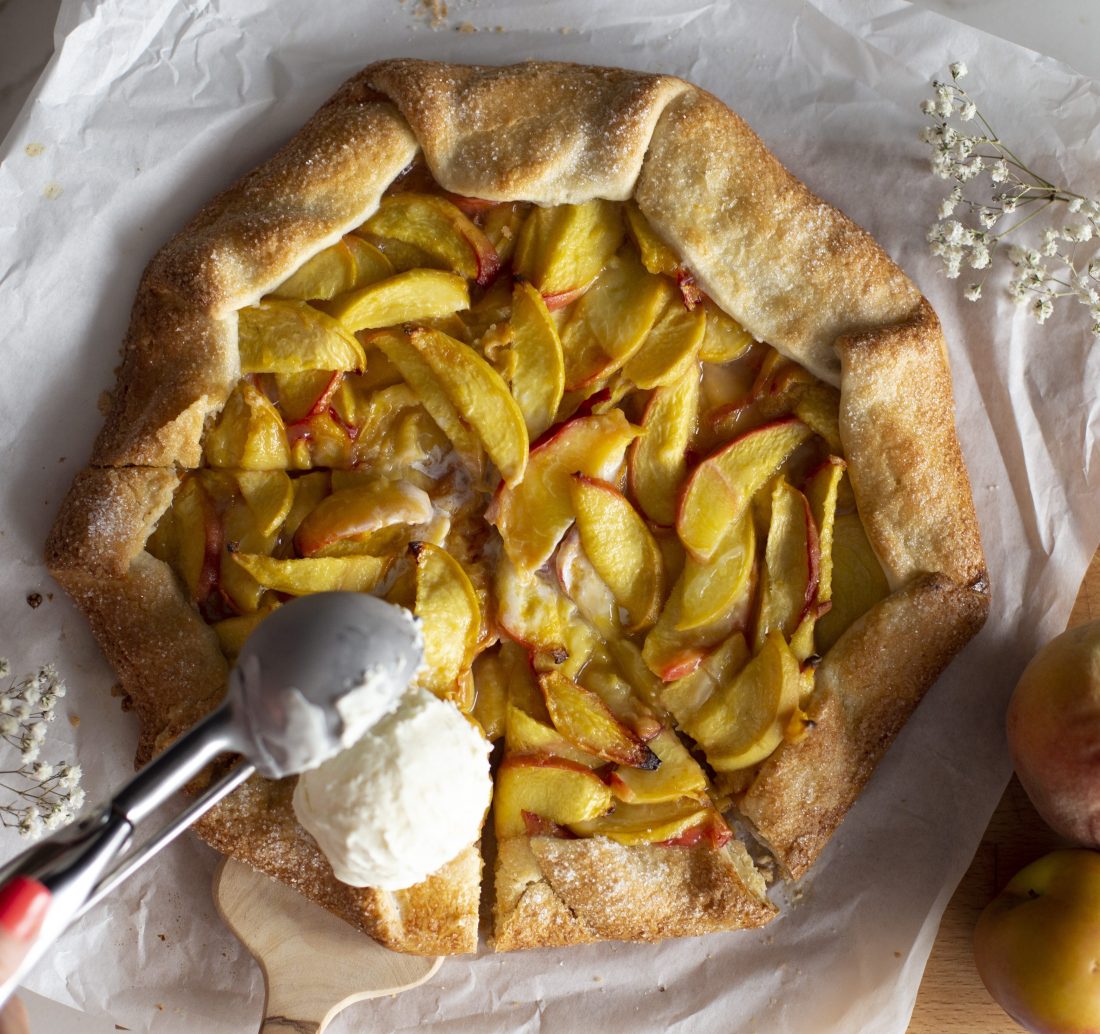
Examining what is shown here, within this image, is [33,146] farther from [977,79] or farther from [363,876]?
[977,79]

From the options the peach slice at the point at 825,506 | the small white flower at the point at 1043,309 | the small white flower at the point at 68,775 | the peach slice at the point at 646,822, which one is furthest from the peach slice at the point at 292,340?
the small white flower at the point at 1043,309

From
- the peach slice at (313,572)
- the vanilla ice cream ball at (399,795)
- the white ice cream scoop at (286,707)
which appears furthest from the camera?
the peach slice at (313,572)

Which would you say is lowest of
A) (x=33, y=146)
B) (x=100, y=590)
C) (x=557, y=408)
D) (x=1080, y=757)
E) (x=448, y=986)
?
(x=448, y=986)

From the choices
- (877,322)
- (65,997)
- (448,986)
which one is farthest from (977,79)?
(65,997)

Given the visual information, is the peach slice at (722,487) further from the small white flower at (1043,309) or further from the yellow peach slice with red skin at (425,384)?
the small white flower at (1043,309)

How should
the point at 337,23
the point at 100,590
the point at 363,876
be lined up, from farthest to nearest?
the point at 337,23 < the point at 100,590 < the point at 363,876

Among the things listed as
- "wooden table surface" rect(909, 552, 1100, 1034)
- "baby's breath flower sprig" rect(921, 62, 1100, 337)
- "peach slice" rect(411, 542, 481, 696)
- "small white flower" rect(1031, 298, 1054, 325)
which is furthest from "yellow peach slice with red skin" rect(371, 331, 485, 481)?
"wooden table surface" rect(909, 552, 1100, 1034)
